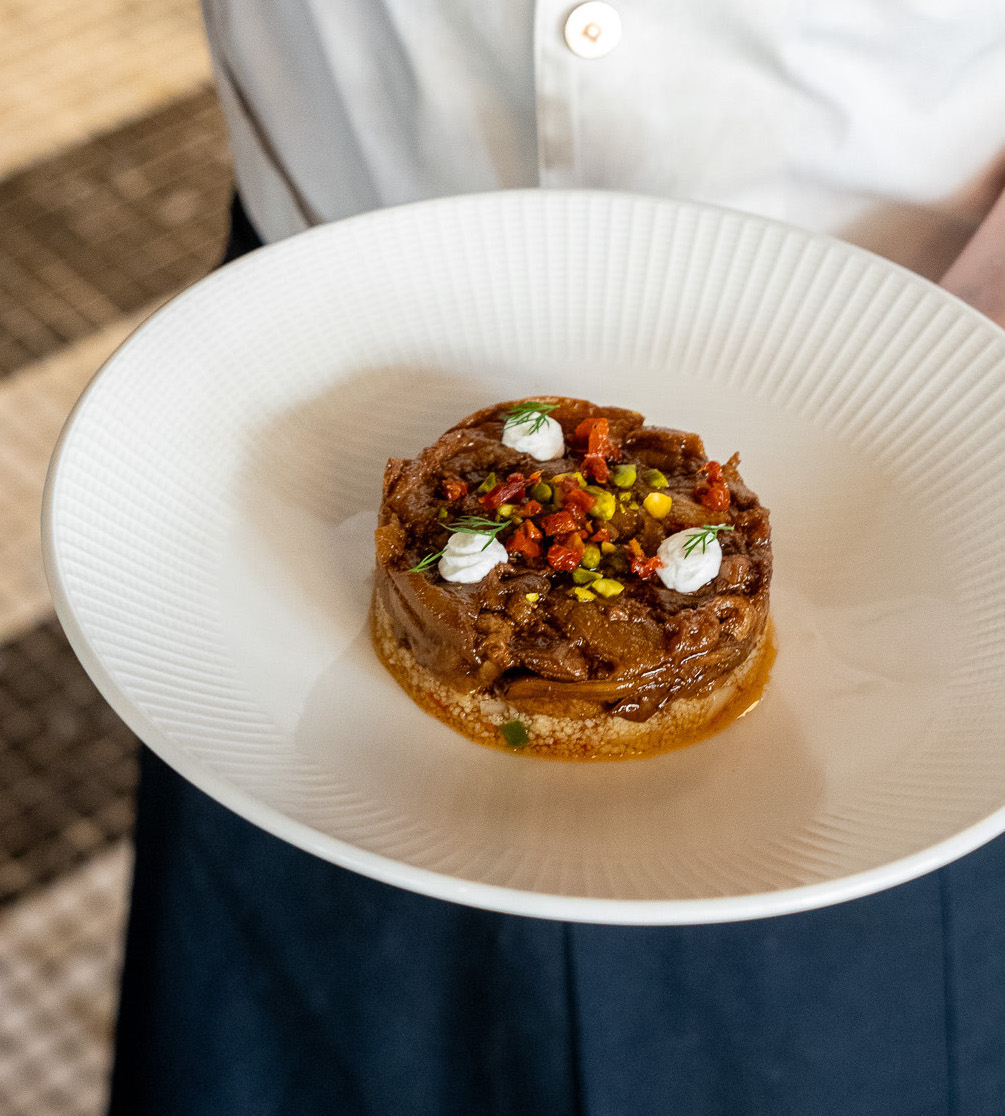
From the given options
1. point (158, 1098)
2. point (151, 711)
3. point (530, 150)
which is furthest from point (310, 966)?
point (530, 150)

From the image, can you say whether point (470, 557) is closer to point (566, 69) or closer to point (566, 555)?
point (566, 555)

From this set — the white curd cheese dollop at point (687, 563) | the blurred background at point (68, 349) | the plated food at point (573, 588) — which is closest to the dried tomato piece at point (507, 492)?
the plated food at point (573, 588)

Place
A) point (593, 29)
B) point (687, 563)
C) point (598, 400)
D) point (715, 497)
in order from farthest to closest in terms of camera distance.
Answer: point (598, 400) < point (593, 29) < point (715, 497) < point (687, 563)

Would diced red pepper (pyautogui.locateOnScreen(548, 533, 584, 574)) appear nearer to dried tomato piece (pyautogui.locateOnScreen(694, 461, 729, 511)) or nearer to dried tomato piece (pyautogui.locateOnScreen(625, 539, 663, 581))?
dried tomato piece (pyautogui.locateOnScreen(625, 539, 663, 581))

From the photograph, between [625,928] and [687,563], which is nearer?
[687,563]

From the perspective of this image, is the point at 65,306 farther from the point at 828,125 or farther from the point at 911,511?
the point at 911,511

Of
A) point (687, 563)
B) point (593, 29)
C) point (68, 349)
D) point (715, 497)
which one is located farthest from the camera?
point (68, 349)

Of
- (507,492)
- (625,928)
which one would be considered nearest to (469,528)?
(507,492)
